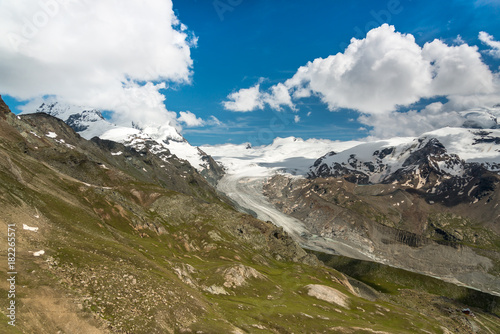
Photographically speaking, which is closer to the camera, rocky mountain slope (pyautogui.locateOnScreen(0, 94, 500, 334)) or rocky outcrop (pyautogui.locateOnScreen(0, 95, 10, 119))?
rocky mountain slope (pyautogui.locateOnScreen(0, 94, 500, 334))

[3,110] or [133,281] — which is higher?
[3,110]

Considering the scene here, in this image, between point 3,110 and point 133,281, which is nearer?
point 133,281

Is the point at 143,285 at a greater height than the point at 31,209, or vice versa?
the point at 31,209

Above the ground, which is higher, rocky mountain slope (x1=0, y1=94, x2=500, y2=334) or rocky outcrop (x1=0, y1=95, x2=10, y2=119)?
rocky outcrop (x1=0, y1=95, x2=10, y2=119)

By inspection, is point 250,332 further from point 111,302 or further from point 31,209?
point 31,209

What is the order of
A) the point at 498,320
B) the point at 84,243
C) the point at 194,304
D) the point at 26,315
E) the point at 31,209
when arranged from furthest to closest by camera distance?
the point at 498,320
the point at 31,209
the point at 84,243
the point at 194,304
the point at 26,315

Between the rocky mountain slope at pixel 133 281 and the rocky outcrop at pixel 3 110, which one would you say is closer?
the rocky mountain slope at pixel 133 281

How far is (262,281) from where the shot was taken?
81.6 metres

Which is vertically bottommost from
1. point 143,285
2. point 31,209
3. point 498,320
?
point 498,320

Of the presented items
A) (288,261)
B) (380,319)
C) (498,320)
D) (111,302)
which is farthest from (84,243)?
(498,320)

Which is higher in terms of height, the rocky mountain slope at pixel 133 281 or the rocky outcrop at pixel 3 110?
the rocky outcrop at pixel 3 110

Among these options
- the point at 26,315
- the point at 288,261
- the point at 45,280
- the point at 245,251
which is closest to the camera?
the point at 26,315

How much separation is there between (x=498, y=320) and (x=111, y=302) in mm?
218327

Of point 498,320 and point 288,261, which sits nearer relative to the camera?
point 288,261
